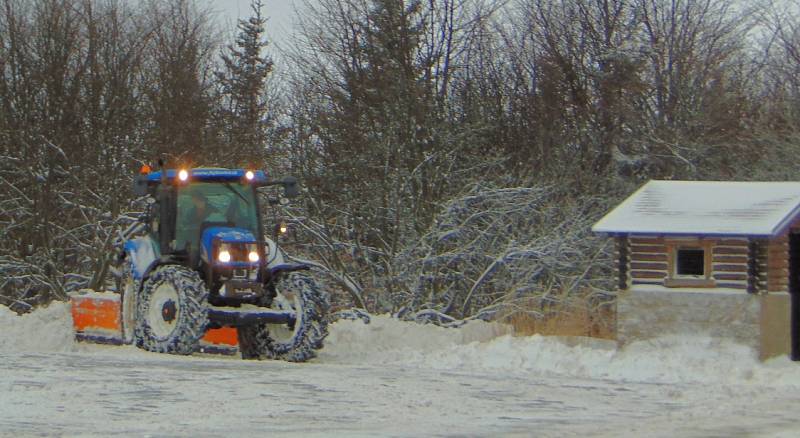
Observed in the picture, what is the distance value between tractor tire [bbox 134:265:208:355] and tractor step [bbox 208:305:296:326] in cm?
23

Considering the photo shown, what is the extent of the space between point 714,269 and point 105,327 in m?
8.87

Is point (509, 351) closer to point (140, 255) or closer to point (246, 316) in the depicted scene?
point (246, 316)

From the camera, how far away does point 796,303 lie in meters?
18.7

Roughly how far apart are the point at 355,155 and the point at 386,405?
1608 cm

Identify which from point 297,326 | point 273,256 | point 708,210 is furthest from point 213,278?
point 708,210

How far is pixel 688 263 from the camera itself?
1898 centimetres

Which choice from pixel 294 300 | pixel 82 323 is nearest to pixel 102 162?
pixel 82 323

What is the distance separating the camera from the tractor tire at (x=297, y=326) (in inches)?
668

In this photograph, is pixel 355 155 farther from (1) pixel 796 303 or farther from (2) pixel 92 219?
(1) pixel 796 303

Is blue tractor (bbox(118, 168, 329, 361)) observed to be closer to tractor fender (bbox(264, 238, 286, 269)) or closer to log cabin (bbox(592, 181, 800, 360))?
tractor fender (bbox(264, 238, 286, 269))

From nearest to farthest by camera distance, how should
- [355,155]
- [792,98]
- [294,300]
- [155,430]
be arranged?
[155,430]
[294,300]
[355,155]
[792,98]

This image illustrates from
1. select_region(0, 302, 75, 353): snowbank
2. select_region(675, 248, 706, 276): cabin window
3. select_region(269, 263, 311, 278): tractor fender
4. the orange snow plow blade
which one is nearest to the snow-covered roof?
select_region(675, 248, 706, 276): cabin window

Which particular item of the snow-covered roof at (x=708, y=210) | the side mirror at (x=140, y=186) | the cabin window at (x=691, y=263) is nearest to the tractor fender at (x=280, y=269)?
the side mirror at (x=140, y=186)

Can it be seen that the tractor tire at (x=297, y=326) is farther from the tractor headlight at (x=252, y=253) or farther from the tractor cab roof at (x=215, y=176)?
the tractor cab roof at (x=215, y=176)
